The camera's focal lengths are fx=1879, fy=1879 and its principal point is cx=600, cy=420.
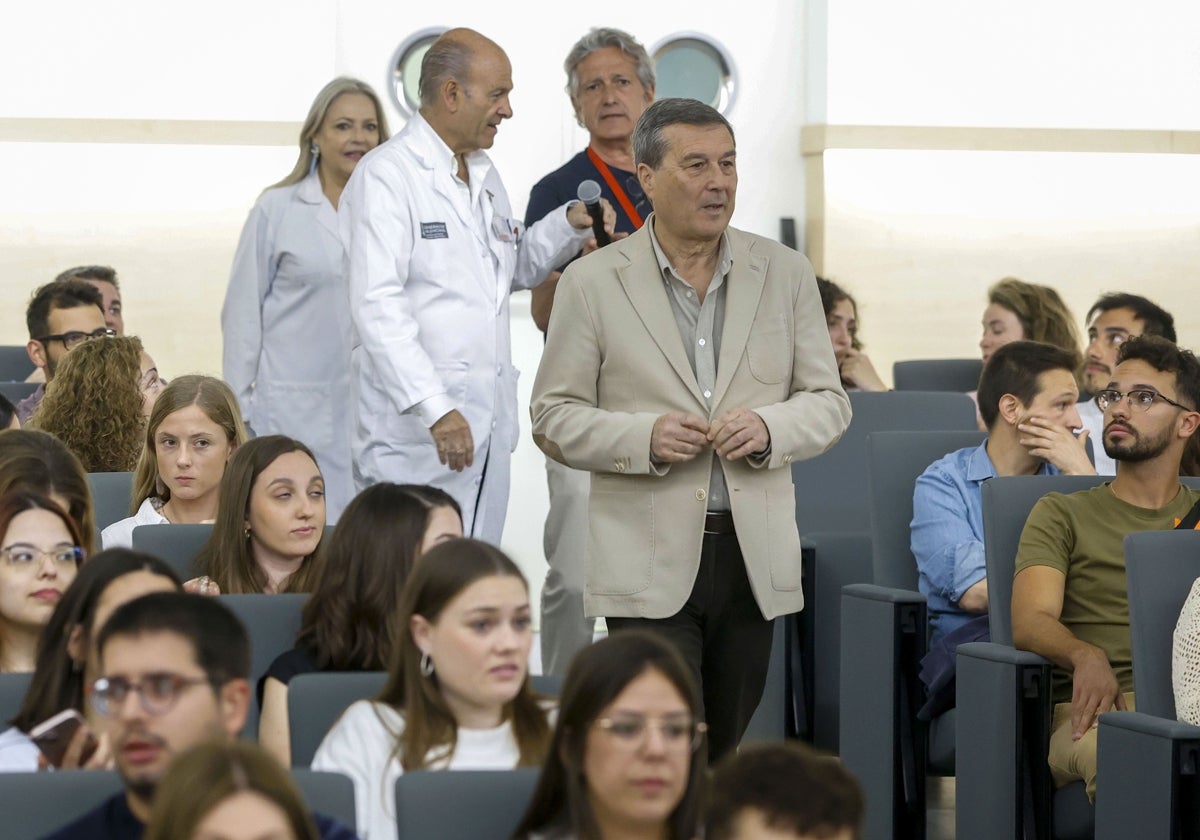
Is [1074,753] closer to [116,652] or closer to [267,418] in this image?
[116,652]

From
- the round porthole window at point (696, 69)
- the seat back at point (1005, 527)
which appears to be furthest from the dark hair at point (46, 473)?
the round porthole window at point (696, 69)

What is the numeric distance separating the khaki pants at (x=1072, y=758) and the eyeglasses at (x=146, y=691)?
80.9 inches

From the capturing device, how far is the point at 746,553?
3.70 metres

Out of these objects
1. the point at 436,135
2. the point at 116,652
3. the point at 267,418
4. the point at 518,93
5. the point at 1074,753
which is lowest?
the point at 1074,753

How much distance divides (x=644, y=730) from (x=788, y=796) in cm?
33

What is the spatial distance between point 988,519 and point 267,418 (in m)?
2.52

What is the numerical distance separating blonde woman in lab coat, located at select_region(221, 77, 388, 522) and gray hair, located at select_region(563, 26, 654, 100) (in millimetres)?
586

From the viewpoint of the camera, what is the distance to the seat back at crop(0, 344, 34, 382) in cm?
729

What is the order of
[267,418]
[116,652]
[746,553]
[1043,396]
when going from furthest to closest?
[267,418] < [1043,396] < [746,553] < [116,652]

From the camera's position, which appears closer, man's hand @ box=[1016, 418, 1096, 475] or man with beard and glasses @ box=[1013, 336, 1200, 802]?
man with beard and glasses @ box=[1013, 336, 1200, 802]

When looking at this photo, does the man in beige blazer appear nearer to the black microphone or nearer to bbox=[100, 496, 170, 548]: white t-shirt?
the black microphone

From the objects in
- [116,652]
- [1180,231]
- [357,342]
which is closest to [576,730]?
[116,652]

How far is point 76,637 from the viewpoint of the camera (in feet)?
9.16

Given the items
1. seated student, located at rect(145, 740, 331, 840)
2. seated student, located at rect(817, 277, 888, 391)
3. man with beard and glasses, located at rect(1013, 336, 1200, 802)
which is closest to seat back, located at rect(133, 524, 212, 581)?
man with beard and glasses, located at rect(1013, 336, 1200, 802)
